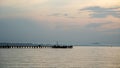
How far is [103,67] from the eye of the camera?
51.5m

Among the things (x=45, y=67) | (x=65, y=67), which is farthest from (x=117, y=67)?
(x=45, y=67)

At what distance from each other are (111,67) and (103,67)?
167 cm

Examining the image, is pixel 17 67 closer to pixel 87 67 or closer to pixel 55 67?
pixel 55 67

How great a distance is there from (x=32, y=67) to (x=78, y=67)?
768 cm

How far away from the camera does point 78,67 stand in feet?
166

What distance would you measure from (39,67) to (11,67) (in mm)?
4583

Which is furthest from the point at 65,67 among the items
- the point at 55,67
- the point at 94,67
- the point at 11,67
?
the point at 11,67

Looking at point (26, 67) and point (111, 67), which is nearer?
point (26, 67)

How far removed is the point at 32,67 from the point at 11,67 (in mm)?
3441

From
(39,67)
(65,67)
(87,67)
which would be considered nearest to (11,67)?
(39,67)

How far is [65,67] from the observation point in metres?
49.3

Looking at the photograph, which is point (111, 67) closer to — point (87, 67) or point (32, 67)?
point (87, 67)

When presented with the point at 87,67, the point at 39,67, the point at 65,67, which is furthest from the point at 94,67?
the point at 39,67

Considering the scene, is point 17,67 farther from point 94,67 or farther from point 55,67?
point 94,67
